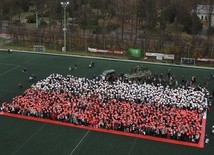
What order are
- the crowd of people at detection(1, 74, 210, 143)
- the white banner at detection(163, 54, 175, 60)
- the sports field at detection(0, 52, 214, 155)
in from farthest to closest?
the white banner at detection(163, 54, 175, 60)
the crowd of people at detection(1, 74, 210, 143)
the sports field at detection(0, 52, 214, 155)

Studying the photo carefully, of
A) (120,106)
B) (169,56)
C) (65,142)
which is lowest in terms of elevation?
(65,142)

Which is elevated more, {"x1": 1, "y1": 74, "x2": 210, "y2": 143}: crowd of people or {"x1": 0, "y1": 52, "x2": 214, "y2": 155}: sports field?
{"x1": 1, "y1": 74, "x2": 210, "y2": 143}: crowd of people

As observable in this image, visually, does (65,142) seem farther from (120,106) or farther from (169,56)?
(169,56)

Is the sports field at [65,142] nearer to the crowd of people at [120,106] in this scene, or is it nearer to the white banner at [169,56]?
the crowd of people at [120,106]

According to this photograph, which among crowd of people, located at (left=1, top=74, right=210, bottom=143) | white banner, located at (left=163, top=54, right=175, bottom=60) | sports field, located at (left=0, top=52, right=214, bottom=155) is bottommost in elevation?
sports field, located at (left=0, top=52, right=214, bottom=155)

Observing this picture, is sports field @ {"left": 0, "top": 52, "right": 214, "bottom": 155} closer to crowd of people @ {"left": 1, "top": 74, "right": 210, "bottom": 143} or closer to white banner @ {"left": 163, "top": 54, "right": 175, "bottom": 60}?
crowd of people @ {"left": 1, "top": 74, "right": 210, "bottom": 143}

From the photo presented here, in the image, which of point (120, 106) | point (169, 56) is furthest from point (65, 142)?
point (169, 56)

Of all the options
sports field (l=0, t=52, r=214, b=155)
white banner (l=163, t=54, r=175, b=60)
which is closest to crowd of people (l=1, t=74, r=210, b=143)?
sports field (l=0, t=52, r=214, b=155)

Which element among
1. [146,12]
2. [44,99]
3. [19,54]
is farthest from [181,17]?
[44,99]

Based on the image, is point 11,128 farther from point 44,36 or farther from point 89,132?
point 44,36
